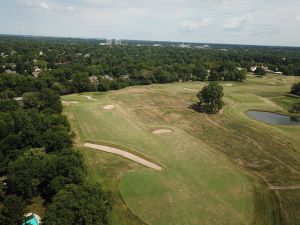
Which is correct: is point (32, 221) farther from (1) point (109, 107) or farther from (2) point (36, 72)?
(2) point (36, 72)

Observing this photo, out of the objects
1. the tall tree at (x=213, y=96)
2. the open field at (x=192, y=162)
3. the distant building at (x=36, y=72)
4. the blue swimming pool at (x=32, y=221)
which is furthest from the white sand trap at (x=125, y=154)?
the distant building at (x=36, y=72)

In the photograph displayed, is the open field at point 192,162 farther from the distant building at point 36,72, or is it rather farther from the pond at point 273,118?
the distant building at point 36,72

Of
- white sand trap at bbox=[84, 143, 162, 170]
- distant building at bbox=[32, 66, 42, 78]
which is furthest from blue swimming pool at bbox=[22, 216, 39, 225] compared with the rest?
distant building at bbox=[32, 66, 42, 78]

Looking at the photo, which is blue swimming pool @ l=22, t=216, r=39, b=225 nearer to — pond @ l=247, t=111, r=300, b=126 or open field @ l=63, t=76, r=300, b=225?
open field @ l=63, t=76, r=300, b=225

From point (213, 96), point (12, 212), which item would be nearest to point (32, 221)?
point (12, 212)

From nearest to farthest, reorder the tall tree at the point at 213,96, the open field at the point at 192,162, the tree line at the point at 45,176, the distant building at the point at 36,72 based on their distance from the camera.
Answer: the tree line at the point at 45,176
the open field at the point at 192,162
the tall tree at the point at 213,96
the distant building at the point at 36,72

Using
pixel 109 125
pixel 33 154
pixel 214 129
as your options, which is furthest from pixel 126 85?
pixel 33 154

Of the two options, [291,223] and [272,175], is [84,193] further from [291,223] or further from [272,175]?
[272,175]
